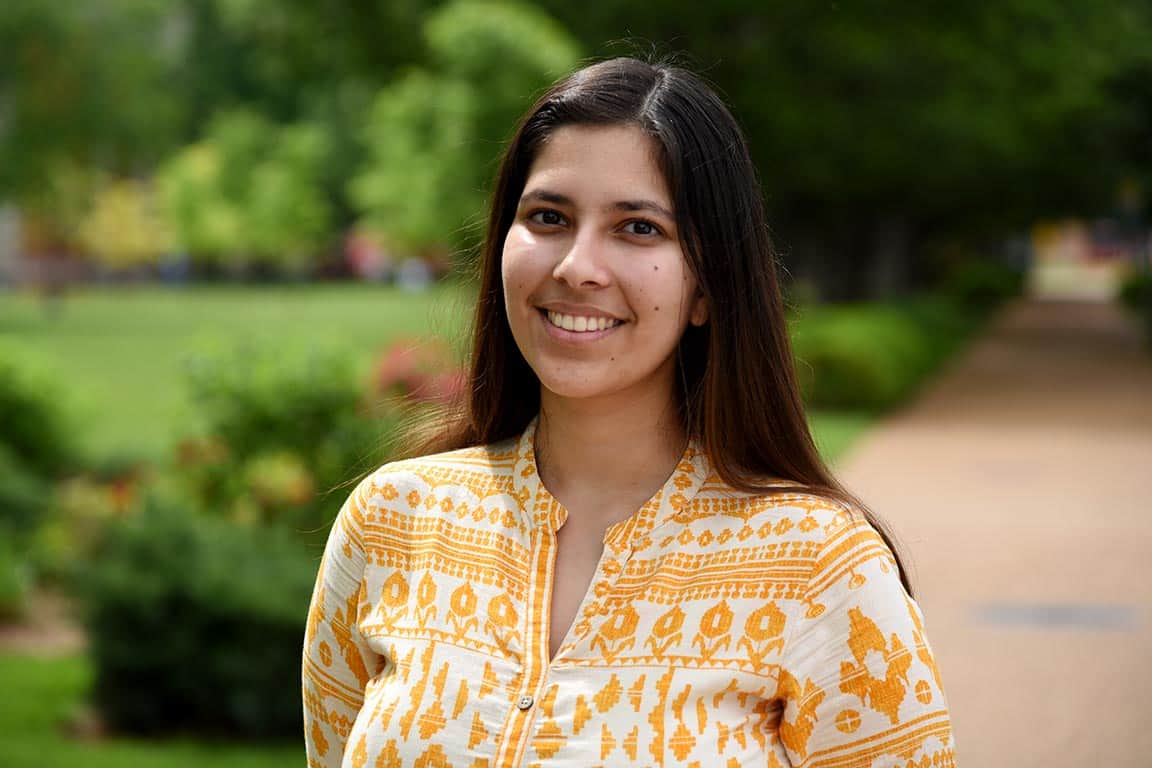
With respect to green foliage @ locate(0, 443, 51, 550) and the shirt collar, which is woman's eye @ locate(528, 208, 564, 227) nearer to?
the shirt collar

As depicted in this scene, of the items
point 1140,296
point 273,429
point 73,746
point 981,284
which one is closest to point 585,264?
point 73,746

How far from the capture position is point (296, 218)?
66.0 metres

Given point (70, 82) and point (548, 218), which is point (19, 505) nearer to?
point (548, 218)

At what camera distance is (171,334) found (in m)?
43.0

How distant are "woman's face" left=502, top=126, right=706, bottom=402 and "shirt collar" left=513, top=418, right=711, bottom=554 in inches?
5.7

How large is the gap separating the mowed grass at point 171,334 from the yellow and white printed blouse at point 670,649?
0.63 meters

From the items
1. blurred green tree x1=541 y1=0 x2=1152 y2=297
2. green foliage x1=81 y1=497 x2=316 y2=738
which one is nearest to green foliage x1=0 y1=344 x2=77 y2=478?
blurred green tree x1=541 y1=0 x2=1152 y2=297

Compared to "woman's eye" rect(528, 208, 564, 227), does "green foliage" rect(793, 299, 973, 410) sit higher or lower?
higher

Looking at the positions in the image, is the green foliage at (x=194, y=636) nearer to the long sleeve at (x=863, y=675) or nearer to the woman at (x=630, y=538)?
the woman at (x=630, y=538)

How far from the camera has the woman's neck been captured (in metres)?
2.25

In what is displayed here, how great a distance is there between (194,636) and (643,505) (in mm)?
5732

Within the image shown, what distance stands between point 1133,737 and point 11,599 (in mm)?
7576

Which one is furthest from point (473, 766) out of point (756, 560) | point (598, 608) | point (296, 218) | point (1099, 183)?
point (296, 218)

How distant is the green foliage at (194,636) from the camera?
24.5 feet
